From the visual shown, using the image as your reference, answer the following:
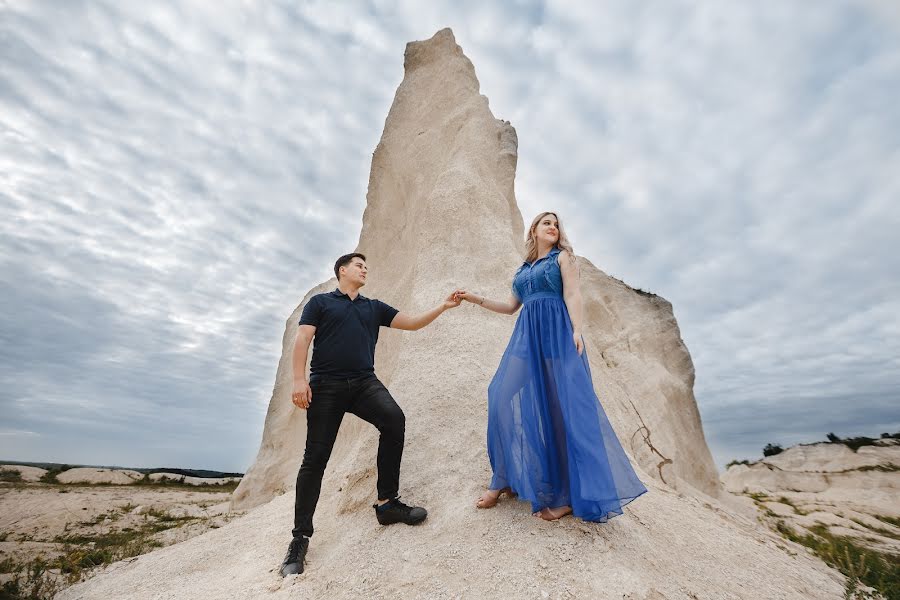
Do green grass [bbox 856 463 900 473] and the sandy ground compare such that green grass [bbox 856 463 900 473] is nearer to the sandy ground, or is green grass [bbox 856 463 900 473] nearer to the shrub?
the shrub

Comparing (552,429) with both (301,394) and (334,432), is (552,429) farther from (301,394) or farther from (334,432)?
(301,394)

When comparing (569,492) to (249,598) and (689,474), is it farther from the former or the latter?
(689,474)

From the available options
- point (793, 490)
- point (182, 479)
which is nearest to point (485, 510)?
point (793, 490)

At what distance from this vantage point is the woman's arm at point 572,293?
9.78 feet

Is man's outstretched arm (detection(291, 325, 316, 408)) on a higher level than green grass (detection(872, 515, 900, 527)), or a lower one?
higher

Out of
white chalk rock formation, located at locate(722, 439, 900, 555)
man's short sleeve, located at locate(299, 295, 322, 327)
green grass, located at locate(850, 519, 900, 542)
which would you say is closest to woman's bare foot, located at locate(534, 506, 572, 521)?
man's short sleeve, located at locate(299, 295, 322, 327)

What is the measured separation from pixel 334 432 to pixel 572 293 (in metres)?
1.93

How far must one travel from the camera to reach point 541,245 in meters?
3.46

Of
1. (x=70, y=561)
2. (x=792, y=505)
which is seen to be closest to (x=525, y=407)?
(x=70, y=561)

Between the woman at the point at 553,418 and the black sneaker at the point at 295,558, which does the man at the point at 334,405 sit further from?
the woman at the point at 553,418

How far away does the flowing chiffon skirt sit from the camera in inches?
108

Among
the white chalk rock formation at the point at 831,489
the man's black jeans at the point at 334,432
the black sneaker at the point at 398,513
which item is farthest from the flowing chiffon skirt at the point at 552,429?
the white chalk rock formation at the point at 831,489

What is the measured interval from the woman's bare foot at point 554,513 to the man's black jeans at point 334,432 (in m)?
1.03

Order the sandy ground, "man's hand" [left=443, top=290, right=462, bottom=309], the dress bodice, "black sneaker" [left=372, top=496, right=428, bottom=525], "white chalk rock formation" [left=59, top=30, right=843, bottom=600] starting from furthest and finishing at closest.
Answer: the sandy ground, "man's hand" [left=443, top=290, right=462, bottom=309], the dress bodice, "black sneaker" [left=372, top=496, right=428, bottom=525], "white chalk rock formation" [left=59, top=30, right=843, bottom=600]
